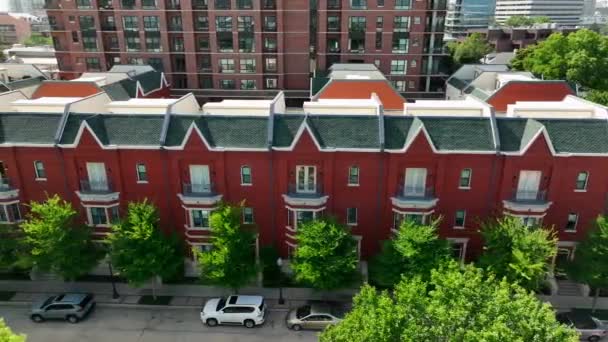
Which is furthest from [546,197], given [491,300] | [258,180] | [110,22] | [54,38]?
[54,38]

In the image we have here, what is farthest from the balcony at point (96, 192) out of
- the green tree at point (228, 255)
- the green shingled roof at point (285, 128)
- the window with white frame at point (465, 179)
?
the window with white frame at point (465, 179)

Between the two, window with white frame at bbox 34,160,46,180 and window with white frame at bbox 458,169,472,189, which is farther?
window with white frame at bbox 34,160,46,180

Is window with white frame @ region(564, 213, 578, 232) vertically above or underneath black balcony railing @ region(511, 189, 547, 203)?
underneath

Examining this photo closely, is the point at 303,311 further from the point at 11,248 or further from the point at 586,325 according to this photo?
the point at 11,248

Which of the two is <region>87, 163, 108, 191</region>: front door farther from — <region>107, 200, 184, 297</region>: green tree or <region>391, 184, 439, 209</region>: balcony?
<region>391, 184, 439, 209</region>: balcony

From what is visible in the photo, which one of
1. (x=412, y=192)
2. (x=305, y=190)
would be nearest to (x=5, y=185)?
(x=305, y=190)

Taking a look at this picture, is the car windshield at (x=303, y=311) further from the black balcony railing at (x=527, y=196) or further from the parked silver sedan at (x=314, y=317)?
the black balcony railing at (x=527, y=196)

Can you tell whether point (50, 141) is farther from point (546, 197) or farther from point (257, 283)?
point (546, 197)

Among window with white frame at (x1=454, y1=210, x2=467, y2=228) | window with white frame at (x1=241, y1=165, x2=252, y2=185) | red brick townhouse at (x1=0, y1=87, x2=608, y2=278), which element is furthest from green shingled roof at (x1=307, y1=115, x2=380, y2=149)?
window with white frame at (x1=454, y1=210, x2=467, y2=228)
